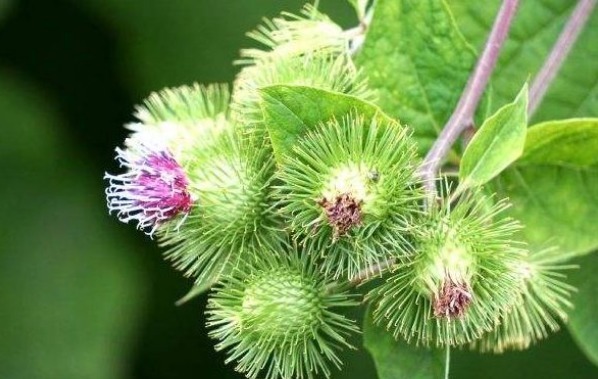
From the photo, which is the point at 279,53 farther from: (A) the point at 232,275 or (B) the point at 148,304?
(B) the point at 148,304

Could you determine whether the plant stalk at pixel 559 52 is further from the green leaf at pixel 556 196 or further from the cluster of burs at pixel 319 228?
the cluster of burs at pixel 319 228

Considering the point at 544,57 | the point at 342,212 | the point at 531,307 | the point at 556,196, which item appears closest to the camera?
the point at 342,212

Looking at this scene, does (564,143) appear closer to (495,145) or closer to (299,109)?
(495,145)

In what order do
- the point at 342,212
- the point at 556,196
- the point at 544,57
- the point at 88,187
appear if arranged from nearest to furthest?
the point at 342,212, the point at 556,196, the point at 544,57, the point at 88,187

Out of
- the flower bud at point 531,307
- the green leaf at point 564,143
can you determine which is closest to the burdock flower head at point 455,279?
the flower bud at point 531,307

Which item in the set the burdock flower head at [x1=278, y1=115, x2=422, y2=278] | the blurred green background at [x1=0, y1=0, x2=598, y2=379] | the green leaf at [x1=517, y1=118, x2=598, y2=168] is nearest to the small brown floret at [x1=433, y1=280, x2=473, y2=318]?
the burdock flower head at [x1=278, y1=115, x2=422, y2=278]

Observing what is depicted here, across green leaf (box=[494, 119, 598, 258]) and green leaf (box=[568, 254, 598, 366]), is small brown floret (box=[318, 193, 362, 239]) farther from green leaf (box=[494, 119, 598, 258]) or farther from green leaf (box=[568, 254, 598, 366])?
green leaf (box=[568, 254, 598, 366])

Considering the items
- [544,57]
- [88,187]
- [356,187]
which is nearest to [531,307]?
[356,187]

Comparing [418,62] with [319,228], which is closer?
[319,228]
